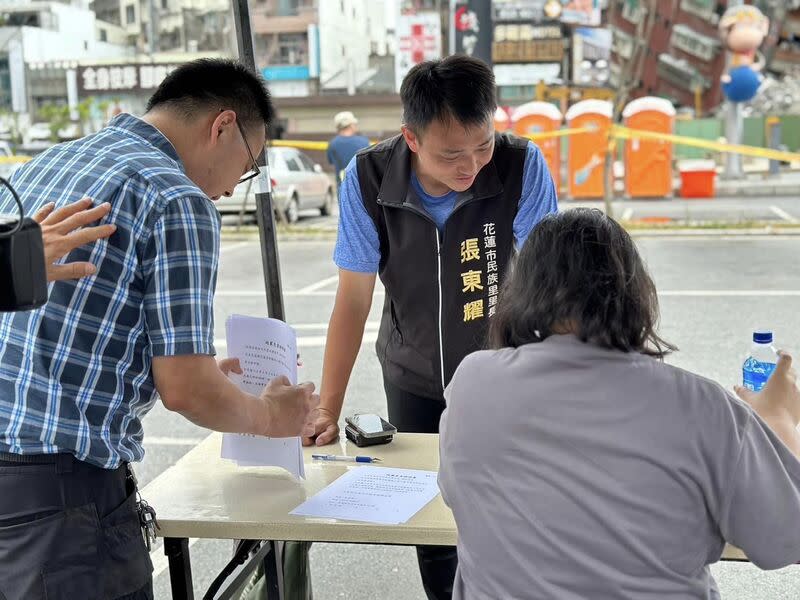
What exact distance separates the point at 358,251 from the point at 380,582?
1.39 m

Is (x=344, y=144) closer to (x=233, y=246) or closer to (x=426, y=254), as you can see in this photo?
(x=233, y=246)

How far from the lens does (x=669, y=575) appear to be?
1.25 metres

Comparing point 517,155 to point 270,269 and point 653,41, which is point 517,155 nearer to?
point 270,269

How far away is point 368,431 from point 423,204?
0.60m

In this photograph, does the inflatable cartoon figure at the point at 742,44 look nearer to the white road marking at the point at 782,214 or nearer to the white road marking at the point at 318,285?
the white road marking at the point at 782,214

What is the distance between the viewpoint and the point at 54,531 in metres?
1.45

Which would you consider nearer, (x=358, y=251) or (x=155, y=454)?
(x=358, y=251)

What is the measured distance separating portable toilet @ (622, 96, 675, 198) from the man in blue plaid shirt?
14.1 metres

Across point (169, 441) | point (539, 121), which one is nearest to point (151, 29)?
point (539, 121)

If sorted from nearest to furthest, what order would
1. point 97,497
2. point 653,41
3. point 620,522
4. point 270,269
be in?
point 620,522, point 97,497, point 270,269, point 653,41

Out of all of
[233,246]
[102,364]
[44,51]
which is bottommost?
[233,246]

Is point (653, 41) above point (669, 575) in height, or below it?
above

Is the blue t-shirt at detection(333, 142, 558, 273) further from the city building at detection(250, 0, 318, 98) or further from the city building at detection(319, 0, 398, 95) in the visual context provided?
the city building at detection(250, 0, 318, 98)

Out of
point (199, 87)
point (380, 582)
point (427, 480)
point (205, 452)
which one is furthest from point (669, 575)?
point (380, 582)
